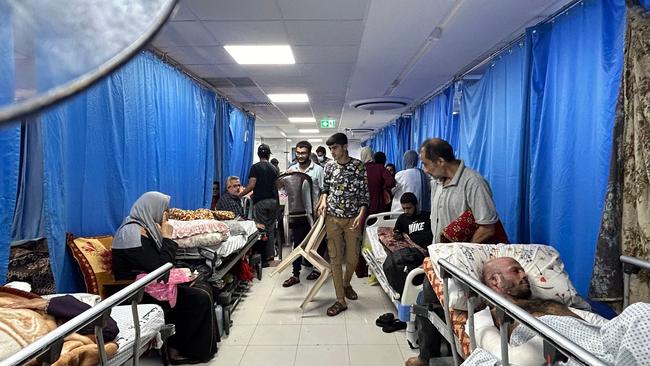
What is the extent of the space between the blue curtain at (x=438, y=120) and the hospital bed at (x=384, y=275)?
4.43ft

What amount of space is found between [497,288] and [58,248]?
241 centimetres

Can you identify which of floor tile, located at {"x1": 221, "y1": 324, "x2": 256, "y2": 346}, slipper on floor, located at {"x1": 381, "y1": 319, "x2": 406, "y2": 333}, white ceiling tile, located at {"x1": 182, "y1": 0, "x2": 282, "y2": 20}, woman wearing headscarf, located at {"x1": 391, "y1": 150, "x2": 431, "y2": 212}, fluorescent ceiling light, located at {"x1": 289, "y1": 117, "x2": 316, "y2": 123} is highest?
fluorescent ceiling light, located at {"x1": 289, "y1": 117, "x2": 316, "y2": 123}

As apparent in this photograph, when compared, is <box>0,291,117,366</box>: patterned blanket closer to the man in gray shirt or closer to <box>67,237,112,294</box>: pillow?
<box>67,237,112,294</box>: pillow

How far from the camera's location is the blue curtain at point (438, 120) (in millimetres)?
4758

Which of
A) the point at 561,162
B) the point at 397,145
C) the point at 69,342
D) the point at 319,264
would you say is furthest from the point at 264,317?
the point at 397,145

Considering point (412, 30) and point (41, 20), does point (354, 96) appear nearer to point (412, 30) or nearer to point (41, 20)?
point (412, 30)

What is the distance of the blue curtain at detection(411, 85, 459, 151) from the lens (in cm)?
476

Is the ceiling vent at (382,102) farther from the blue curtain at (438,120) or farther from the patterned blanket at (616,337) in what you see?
the patterned blanket at (616,337)

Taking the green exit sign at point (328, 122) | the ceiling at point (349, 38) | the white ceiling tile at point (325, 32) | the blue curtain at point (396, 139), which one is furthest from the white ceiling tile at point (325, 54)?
the green exit sign at point (328, 122)

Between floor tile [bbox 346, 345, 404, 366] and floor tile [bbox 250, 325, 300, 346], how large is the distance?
0.46m

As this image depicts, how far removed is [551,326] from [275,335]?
2.06 metres

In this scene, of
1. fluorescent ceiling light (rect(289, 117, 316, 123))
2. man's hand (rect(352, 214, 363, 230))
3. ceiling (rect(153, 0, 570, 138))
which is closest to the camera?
ceiling (rect(153, 0, 570, 138))

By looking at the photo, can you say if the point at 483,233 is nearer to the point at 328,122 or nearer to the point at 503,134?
the point at 503,134

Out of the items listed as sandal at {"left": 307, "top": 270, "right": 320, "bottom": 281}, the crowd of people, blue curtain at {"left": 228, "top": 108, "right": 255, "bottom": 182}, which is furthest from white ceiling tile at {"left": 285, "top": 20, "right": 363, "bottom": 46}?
blue curtain at {"left": 228, "top": 108, "right": 255, "bottom": 182}
